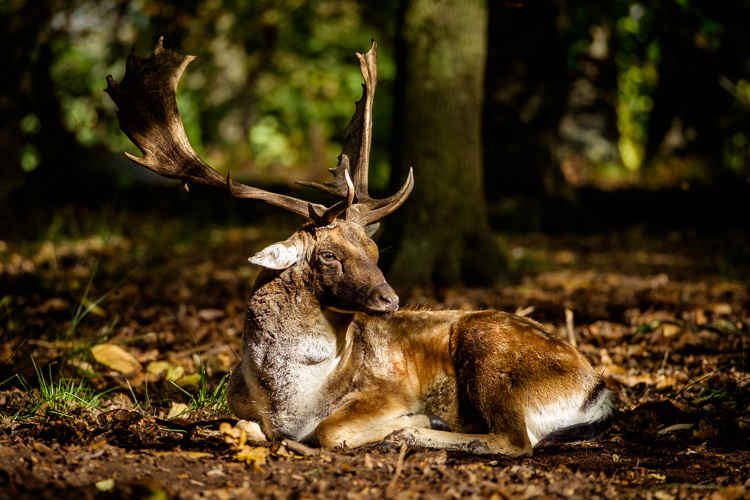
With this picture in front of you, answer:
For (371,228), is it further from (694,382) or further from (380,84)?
(380,84)

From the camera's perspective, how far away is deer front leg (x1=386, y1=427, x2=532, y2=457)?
4.03 meters

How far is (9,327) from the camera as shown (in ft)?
19.6

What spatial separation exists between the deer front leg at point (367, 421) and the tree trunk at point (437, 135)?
323cm

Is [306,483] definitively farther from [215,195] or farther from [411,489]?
[215,195]

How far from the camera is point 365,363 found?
14.5ft

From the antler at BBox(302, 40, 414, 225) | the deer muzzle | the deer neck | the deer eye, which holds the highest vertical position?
the antler at BBox(302, 40, 414, 225)

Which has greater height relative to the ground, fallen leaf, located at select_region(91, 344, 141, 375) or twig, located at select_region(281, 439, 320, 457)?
twig, located at select_region(281, 439, 320, 457)

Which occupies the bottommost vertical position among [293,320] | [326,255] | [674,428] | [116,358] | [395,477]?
[116,358]

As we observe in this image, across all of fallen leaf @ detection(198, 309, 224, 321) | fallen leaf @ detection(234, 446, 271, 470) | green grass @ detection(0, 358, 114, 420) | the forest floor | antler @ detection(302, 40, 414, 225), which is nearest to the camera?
the forest floor

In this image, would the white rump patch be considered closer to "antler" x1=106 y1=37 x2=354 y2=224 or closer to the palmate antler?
the palmate antler

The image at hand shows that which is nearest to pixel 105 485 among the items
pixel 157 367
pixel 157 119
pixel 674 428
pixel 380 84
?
pixel 157 119

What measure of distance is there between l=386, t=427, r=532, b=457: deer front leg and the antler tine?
1.76m

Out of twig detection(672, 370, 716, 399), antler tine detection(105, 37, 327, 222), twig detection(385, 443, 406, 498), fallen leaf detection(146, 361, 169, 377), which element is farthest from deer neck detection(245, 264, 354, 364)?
twig detection(672, 370, 716, 399)

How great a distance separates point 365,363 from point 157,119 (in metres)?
1.90
